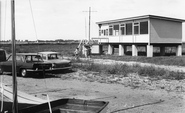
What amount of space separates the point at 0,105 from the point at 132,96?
4623mm

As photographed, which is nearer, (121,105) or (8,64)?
(121,105)

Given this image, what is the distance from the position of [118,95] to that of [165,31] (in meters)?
20.3

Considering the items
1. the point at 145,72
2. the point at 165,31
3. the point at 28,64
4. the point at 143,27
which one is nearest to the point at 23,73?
the point at 28,64

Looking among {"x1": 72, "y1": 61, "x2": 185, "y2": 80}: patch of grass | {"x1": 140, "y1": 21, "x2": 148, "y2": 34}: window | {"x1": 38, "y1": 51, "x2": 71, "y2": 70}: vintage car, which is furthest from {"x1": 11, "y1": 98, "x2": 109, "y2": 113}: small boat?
{"x1": 140, "y1": 21, "x2": 148, "y2": 34}: window

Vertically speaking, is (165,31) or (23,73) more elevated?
(165,31)

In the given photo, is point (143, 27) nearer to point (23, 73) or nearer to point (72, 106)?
point (23, 73)

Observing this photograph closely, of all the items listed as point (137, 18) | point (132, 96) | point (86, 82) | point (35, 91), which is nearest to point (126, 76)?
point (86, 82)

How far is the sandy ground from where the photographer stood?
716 centimetres

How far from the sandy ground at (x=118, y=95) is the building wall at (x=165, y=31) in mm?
15735

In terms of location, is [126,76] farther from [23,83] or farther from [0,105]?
[0,105]

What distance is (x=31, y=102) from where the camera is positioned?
6.30 m

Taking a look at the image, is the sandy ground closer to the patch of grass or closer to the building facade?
the patch of grass

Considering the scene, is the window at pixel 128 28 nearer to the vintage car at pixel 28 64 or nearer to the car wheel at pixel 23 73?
the vintage car at pixel 28 64

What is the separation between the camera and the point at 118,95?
9031mm
